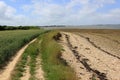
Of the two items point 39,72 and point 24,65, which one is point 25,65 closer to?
point 24,65

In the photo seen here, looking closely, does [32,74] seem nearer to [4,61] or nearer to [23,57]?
[4,61]

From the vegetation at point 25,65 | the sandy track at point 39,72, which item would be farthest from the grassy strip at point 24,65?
the sandy track at point 39,72

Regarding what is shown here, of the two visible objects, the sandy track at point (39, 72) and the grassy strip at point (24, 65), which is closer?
the sandy track at point (39, 72)

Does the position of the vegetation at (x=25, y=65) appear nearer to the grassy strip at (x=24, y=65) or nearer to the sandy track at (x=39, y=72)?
the grassy strip at (x=24, y=65)

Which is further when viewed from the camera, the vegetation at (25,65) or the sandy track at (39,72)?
the vegetation at (25,65)

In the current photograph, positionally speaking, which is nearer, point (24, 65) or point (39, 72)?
point (39, 72)

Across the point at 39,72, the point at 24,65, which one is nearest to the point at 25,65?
the point at 24,65

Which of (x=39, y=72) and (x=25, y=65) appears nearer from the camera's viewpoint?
(x=39, y=72)

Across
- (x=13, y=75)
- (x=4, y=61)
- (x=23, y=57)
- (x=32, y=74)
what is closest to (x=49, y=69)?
(x=32, y=74)

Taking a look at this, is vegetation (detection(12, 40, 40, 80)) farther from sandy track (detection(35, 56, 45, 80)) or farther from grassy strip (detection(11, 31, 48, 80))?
sandy track (detection(35, 56, 45, 80))

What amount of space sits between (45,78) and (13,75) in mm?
1929

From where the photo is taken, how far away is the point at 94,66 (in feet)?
82.2

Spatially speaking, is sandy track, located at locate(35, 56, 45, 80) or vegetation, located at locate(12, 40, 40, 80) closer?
sandy track, located at locate(35, 56, 45, 80)

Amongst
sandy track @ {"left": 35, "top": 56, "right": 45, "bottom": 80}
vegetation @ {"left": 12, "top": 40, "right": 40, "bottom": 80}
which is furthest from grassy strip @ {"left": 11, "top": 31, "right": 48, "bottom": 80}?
sandy track @ {"left": 35, "top": 56, "right": 45, "bottom": 80}
